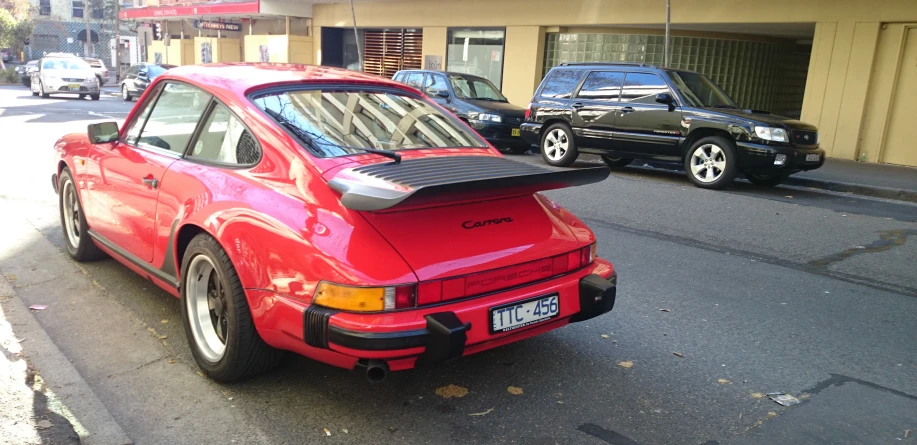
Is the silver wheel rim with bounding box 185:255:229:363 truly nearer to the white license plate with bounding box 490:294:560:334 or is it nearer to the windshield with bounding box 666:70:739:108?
the white license plate with bounding box 490:294:560:334

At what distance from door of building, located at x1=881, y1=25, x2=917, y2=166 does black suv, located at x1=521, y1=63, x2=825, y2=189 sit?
15.6 ft

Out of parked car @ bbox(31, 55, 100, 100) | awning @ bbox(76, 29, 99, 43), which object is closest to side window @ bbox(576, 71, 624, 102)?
parked car @ bbox(31, 55, 100, 100)

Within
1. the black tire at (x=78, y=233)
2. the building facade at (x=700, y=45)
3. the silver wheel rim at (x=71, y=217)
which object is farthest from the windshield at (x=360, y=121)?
the building facade at (x=700, y=45)

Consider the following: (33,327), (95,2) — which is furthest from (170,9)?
(33,327)

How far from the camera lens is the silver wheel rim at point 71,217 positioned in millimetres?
5525

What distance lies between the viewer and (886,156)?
14.5m

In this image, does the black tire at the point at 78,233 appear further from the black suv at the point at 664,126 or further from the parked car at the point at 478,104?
the parked car at the point at 478,104

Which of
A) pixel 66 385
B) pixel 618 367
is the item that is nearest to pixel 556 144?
pixel 618 367

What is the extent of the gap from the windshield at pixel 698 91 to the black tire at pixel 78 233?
8667mm

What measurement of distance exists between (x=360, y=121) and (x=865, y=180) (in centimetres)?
1071

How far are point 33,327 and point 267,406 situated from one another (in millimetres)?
1838

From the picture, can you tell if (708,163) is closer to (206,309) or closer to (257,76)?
(257,76)

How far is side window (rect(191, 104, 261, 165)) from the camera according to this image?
144 inches

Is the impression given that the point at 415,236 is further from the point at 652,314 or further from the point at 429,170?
the point at 652,314
